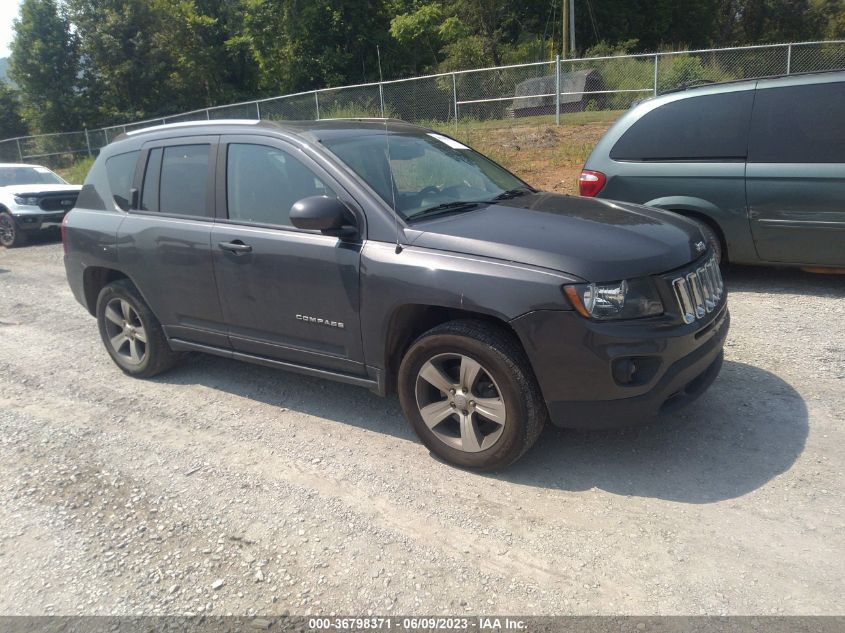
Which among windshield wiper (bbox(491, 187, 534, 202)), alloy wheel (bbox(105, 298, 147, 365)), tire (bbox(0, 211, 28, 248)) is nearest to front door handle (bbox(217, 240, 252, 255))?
alloy wheel (bbox(105, 298, 147, 365))

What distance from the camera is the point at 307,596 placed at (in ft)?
9.36

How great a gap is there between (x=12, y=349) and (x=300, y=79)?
2519 cm

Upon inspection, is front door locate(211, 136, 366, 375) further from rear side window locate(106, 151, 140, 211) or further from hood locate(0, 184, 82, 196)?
hood locate(0, 184, 82, 196)

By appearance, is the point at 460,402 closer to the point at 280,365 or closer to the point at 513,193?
the point at 280,365

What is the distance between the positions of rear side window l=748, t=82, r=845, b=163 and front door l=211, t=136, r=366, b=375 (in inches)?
169

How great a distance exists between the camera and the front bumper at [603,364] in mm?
3250

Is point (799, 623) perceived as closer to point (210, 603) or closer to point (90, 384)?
point (210, 603)

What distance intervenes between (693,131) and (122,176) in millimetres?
5059

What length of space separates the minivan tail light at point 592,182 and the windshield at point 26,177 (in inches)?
469

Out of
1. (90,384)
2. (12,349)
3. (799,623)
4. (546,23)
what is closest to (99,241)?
(90,384)

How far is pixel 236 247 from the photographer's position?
14.2 ft


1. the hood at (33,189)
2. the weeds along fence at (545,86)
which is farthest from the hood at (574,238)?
the weeds along fence at (545,86)

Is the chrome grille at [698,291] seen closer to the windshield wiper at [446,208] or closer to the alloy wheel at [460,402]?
the alloy wheel at [460,402]

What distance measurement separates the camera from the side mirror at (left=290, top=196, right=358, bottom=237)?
3.72 metres
